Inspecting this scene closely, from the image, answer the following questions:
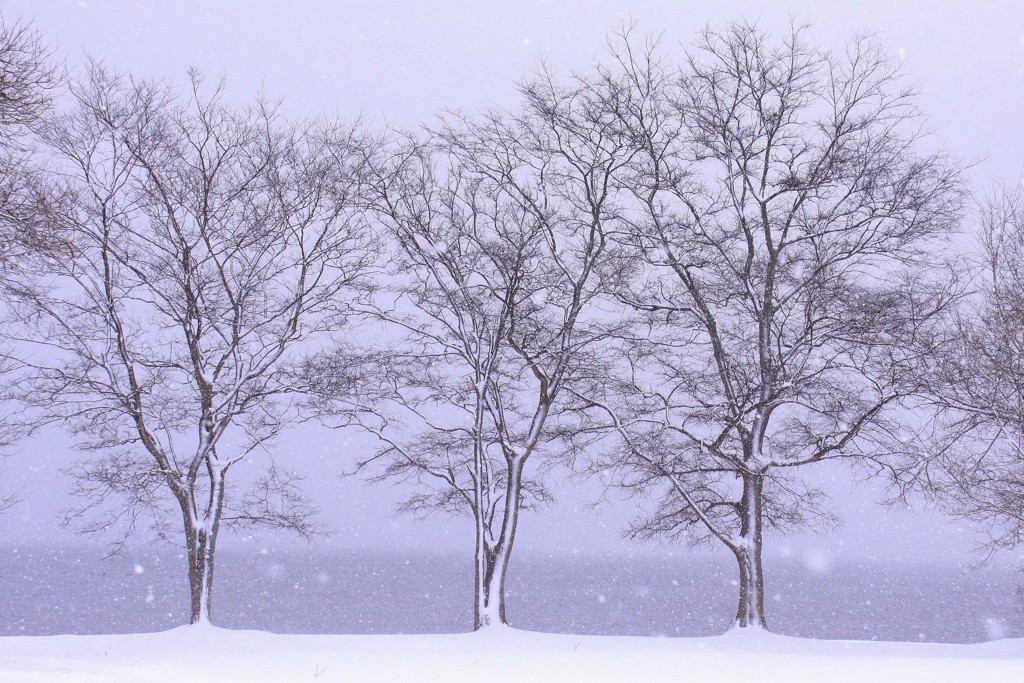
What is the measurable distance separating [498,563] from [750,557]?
197 inches

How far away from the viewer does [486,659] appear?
35.3ft

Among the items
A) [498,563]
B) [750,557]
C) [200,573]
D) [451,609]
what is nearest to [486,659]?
[498,563]

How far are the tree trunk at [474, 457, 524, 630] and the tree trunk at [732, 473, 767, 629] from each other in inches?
177

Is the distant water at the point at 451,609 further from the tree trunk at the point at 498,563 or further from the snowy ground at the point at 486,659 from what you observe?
the snowy ground at the point at 486,659

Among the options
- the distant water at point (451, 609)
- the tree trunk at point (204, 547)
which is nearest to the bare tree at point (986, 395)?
the tree trunk at point (204, 547)

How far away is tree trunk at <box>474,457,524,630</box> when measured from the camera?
15570 millimetres

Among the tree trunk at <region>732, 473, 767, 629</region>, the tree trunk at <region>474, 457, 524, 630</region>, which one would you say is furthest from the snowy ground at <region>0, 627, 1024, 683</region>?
the tree trunk at <region>474, 457, 524, 630</region>

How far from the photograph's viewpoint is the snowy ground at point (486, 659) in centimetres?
846

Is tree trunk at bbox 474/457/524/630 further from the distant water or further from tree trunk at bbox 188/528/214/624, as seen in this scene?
the distant water

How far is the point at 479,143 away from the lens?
56.6 feet

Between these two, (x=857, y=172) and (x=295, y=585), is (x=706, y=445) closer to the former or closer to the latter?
(x=857, y=172)

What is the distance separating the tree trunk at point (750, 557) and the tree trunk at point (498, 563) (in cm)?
450

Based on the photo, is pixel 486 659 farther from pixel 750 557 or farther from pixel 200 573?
pixel 200 573

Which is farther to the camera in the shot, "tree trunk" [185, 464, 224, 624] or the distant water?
the distant water
